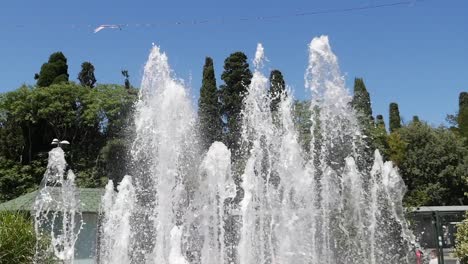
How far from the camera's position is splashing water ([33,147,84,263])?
33.9 ft

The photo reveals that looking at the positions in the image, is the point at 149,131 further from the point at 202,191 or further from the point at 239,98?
the point at 239,98

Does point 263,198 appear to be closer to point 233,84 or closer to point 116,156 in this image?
point 116,156

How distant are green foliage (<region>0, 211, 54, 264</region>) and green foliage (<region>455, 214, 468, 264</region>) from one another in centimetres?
837

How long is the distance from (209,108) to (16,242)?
→ 23058 millimetres

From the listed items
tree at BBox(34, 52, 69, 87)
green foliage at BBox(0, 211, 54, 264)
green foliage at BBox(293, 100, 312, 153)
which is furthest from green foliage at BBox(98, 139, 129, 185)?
green foliage at BBox(0, 211, 54, 264)

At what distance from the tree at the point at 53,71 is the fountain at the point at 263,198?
24.1 meters

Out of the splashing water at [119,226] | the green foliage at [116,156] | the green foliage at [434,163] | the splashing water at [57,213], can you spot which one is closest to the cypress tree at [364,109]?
the green foliage at [434,163]

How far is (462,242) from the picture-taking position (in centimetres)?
1252

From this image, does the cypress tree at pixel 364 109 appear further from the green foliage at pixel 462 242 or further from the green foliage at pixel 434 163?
the green foliage at pixel 462 242

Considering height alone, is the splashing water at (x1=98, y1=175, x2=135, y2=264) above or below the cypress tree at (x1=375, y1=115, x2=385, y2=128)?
below

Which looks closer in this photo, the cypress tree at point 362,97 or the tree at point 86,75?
the cypress tree at point 362,97

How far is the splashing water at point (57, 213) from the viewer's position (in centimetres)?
1034

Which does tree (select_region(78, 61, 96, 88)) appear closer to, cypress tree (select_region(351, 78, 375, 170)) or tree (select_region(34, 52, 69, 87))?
tree (select_region(34, 52, 69, 87))

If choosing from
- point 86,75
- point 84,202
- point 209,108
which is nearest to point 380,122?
point 209,108
